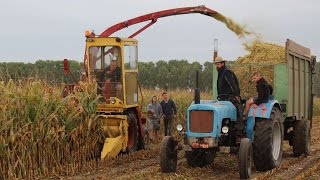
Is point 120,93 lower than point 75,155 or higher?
higher

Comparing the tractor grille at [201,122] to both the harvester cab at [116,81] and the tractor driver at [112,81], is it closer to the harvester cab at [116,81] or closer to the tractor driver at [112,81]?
the harvester cab at [116,81]

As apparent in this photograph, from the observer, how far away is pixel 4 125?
9305 mm

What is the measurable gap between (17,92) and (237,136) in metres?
4.32

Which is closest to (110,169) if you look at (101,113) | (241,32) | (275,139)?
(101,113)

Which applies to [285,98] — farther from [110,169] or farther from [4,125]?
[4,125]

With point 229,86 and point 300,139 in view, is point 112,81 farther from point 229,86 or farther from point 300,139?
point 300,139

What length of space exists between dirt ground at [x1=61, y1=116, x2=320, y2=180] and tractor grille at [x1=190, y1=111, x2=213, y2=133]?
0.90 meters

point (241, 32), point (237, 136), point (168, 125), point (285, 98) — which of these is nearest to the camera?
point (237, 136)

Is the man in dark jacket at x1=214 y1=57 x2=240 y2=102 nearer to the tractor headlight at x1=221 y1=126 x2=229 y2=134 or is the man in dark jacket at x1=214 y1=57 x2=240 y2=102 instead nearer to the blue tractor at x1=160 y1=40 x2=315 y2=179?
the blue tractor at x1=160 y1=40 x2=315 y2=179

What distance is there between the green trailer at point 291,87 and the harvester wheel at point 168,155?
9.78 feet

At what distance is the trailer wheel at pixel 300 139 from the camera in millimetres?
12602

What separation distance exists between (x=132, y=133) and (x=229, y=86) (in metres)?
3.77

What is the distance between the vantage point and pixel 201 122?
9672 millimetres

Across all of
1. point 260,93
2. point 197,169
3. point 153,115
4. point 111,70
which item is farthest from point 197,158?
point 153,115
